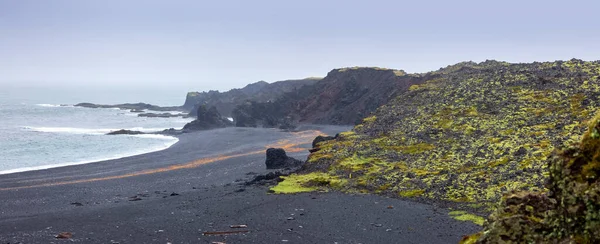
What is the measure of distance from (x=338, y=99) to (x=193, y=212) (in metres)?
94.7

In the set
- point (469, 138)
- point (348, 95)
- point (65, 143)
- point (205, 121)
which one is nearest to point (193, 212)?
point (469, 138)

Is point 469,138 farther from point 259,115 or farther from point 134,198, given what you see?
point 259,115

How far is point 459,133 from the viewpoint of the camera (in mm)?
43875

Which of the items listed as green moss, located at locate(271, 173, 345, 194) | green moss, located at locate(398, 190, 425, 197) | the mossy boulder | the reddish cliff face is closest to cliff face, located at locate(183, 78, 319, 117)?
the reddish cliff face

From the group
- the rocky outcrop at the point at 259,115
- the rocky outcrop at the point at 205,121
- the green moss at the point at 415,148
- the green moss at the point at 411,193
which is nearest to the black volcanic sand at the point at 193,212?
the green moss at the point at 411,193

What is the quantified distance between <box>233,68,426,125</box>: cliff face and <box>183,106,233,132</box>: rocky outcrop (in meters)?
6.26

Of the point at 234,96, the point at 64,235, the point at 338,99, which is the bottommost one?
the point at 64,235

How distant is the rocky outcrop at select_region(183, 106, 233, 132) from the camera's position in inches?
4099

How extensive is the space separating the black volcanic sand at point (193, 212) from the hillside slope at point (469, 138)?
397 cm

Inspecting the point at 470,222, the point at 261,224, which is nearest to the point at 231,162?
the point at 261,224

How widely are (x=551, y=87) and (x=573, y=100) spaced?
575cm

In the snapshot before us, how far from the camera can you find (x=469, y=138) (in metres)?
42.0

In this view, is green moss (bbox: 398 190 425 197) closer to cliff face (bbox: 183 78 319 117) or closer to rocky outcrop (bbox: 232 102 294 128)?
rocky outcrop (bbox: 232 102 294 128)

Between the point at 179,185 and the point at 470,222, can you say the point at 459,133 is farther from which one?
the point at 179,185
